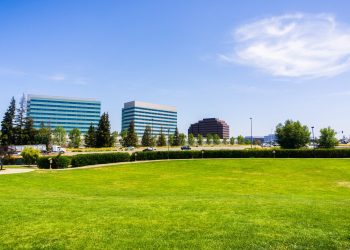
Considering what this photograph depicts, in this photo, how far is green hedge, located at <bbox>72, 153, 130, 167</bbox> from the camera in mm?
44741

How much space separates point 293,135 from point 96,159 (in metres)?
48.0

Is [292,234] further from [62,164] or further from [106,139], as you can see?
[106,139]

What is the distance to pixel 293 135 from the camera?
7606cm

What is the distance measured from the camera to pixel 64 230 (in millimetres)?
9539

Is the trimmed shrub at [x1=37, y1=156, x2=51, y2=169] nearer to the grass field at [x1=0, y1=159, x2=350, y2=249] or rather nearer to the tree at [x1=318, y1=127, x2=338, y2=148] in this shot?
the grass field at [x1=0, y1=159, x2=350, y2=249]

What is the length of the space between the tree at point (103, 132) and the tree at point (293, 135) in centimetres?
4720

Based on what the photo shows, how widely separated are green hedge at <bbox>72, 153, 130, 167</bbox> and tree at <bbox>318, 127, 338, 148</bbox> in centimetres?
5171

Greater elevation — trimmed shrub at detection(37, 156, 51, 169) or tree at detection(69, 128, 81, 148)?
tree at detection(69, 128, 81, 148)

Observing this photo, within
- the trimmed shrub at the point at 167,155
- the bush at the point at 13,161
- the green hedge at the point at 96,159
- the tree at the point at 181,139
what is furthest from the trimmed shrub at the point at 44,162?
the tree at the point at 181,139

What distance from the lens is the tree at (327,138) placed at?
8012 cm

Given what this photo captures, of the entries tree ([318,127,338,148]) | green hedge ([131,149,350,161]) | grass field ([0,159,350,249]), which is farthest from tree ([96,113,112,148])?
grass field ([0,159,350,249])

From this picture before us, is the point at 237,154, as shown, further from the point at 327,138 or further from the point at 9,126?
the point at 9,126

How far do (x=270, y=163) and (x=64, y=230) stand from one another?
41465 millimetres

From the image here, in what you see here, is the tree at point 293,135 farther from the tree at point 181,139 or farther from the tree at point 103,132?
the tree at point 181,139
